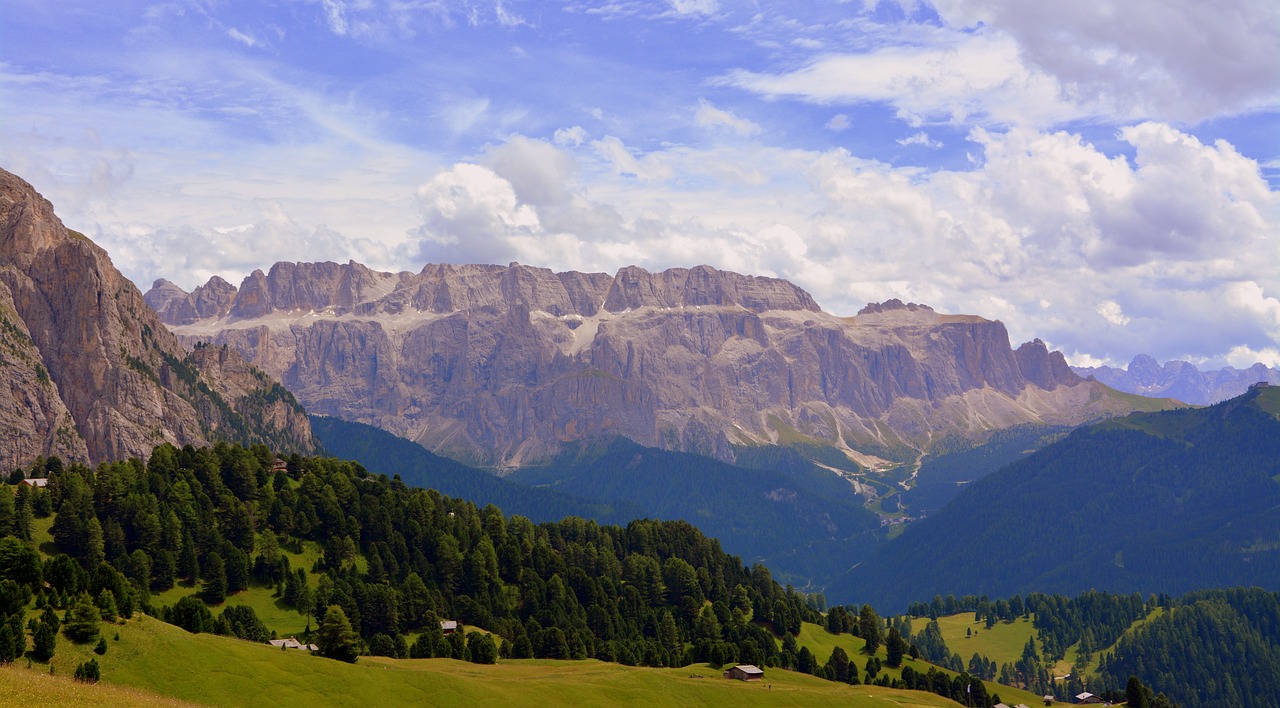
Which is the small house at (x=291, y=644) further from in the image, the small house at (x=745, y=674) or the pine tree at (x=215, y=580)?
the small house at (x=745, y=674)

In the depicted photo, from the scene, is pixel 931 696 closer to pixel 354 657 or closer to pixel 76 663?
pixel 354 657

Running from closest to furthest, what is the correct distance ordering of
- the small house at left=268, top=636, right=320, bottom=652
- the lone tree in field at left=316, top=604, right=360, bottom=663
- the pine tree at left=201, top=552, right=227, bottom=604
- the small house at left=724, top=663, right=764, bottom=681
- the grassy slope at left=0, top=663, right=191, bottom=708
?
1. the grassy slope at left=0, top=663, right=191, bottom=708
2. the lone tree in field at left=316, top=604, right=360, bottom=663
3. the small house at left=268, top=636, right=320, bottom=652
4. the small house at left=724, top=663, right=764, bottom=681
5. the pine tree at left=201, top=552, right=227, bottom=604

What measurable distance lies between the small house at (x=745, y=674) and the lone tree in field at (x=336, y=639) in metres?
Result: 61.8

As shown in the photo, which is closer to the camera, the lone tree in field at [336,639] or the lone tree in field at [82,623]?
the lone tree in field at [82,623]

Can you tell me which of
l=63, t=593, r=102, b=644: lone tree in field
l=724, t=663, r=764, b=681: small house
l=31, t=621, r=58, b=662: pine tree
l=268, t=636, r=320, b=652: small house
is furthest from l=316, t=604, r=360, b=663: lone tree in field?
l=724, t=663, r=764, b=681: small house

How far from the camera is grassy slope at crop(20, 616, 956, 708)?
111 metres

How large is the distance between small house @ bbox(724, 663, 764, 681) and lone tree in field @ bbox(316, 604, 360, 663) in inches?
2433

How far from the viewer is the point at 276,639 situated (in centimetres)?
16575

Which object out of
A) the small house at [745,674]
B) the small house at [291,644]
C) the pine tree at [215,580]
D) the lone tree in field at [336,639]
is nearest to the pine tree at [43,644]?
the lone tree in field at [336,639]

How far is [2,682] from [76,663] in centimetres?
2487

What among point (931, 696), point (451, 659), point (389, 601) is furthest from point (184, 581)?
point (931, 696)

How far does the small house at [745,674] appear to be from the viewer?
17625 centimetres

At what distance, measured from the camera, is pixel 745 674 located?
176000 millimetres

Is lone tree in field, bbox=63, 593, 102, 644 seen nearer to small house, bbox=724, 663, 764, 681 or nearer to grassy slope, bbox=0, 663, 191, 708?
grassy slope, bbox=0, 663, 191, 708
